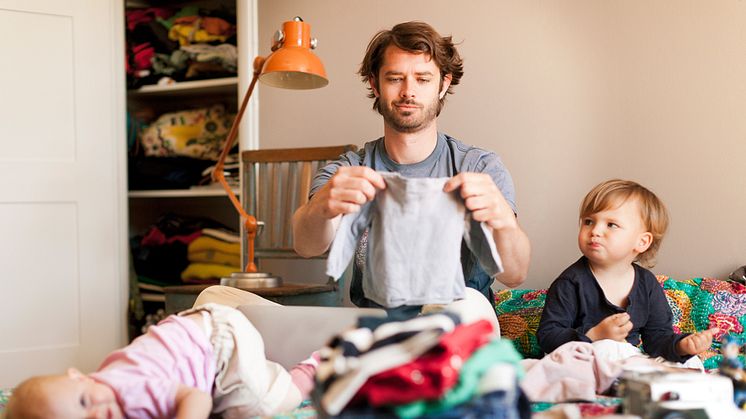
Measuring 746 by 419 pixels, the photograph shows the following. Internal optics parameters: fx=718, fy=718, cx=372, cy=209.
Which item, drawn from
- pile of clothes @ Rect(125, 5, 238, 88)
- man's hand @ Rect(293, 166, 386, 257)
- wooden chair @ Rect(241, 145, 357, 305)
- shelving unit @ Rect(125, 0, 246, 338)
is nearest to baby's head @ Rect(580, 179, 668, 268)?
man's hand @ Rect(293, 166, 386, 257)

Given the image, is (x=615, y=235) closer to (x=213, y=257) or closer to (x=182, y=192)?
(x=213, y=257)

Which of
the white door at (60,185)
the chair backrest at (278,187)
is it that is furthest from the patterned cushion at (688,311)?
the white door at (60,185)

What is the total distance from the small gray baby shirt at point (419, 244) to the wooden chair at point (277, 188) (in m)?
1.18

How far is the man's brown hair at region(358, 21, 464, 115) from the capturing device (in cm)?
184

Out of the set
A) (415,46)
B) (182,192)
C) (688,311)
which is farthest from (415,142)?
(182,192)

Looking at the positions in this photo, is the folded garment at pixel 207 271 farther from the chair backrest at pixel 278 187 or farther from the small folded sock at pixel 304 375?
the small folded sock at pixel 304 375

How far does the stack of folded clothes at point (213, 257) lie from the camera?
9.73 ft

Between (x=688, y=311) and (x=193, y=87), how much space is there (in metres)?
2.10

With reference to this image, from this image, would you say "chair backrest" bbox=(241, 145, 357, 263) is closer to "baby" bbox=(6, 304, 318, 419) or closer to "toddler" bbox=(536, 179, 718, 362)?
"toddler" bbox=(536, 179, 718, 362)

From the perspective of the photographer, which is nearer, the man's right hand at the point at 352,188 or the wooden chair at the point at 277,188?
the man's right hand at the point at 352,188

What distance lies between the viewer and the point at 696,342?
5.13 feet

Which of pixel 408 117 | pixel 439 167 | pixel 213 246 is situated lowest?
pixel 213 246

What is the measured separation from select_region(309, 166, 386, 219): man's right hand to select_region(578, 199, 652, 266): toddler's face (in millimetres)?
674

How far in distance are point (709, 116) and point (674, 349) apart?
31.5 inches
